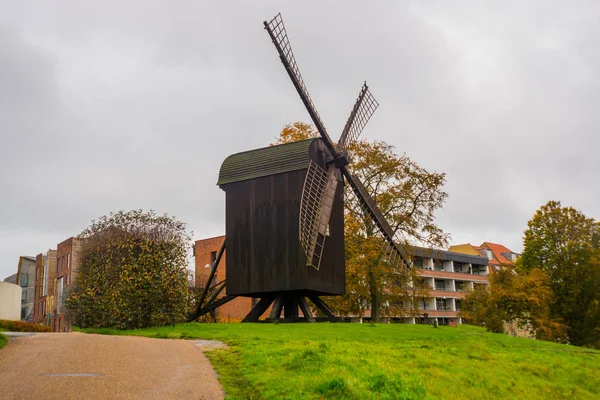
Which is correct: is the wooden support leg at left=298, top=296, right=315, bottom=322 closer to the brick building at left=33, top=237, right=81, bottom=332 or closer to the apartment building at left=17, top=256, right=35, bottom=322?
the brick building at left=33, top=237, right=81, bottom=332

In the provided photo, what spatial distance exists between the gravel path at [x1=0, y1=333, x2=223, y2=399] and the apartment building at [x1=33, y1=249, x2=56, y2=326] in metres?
64.4

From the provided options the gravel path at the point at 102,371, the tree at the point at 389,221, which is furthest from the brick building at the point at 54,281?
the gravel path at the point at 102,371

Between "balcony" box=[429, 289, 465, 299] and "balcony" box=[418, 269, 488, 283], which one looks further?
"balcony" box=[429, 289, 465, 299]

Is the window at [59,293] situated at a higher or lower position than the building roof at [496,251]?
lower

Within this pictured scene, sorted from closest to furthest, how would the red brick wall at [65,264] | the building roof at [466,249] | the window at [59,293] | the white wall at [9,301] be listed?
1. the white wall at [9,301]
2. the red brick wall at [65,264]
3. the window at [59,293]
4. the building roof at [466,249]

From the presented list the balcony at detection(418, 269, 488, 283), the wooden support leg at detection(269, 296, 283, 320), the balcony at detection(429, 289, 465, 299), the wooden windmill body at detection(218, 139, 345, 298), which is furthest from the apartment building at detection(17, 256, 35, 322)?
the wooden support leg at detection(269, 296, 283, 320)

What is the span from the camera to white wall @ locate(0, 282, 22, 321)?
21956 mm

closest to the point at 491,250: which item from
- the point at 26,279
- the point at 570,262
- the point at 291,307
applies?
the point at 570,262

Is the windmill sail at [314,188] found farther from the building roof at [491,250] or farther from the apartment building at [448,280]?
the building roof at [491,250]

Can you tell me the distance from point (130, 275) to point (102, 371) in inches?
469

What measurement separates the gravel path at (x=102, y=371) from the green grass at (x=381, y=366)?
647 millimetres

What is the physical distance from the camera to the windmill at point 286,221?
26.8 m

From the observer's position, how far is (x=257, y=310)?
29.3 meters

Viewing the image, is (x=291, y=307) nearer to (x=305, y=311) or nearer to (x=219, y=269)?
(x=305, y=311)
